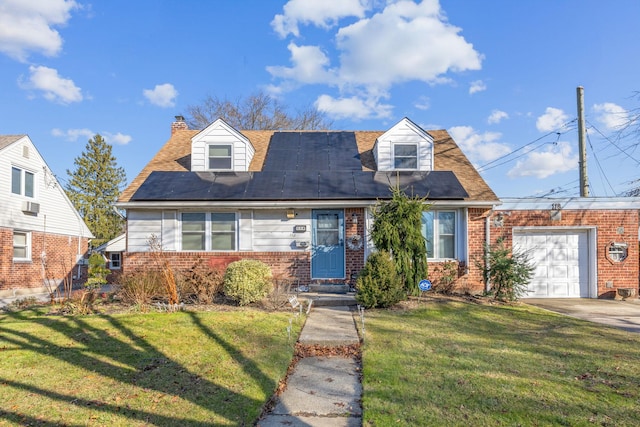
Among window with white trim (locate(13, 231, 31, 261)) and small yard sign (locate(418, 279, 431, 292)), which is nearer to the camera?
small yard sign (locate(418, 279, 431, 292))

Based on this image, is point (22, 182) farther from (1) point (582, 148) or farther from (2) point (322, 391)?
(1) point (582, 148)

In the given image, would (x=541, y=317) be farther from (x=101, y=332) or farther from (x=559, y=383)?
(x=101, y=332)

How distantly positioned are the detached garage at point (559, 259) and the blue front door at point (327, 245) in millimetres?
5369

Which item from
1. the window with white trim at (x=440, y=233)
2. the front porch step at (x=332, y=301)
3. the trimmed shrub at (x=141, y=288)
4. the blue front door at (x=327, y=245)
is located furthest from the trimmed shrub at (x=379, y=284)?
the trimmed shrub at (x=141, y=288)

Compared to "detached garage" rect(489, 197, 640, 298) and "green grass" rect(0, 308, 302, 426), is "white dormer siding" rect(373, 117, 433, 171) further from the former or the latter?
"green grass" rect(0, 308, 302, 426)

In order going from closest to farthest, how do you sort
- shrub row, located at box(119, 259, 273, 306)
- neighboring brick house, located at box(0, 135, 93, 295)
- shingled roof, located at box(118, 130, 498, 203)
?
shrub row, located at box(119, 259, 273, 306)
shingled roof, located at box(118, 130, 498, 203)
neighboring brick house, located at box(0, 135, 93, 295)

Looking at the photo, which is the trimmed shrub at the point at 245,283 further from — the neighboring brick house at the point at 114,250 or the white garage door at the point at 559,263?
the neighboring brick house at the point at 114,250

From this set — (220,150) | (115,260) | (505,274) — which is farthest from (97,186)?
(505,274)

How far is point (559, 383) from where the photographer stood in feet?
15.0

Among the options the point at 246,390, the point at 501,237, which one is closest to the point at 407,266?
the point at 501,237

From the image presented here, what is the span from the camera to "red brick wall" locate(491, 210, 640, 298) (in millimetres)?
11516

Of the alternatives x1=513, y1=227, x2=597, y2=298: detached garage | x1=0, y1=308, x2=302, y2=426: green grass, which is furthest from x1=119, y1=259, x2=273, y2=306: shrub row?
x1=513, y1=227, x2=597, y2=298: detached garage

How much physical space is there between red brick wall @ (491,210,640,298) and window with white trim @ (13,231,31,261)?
60.2 feet

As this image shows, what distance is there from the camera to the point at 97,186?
106 feet
